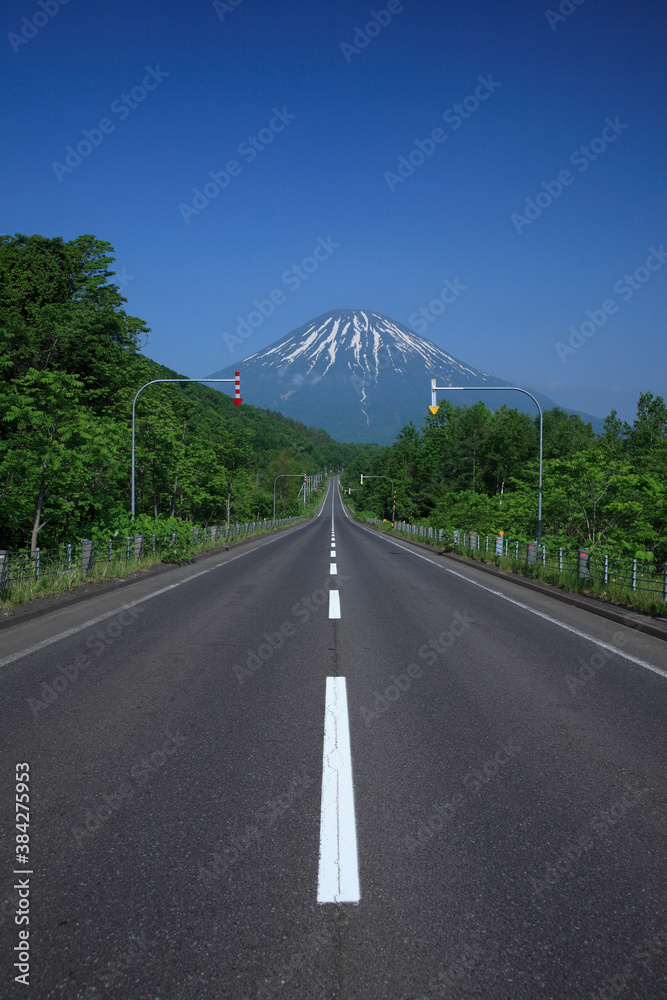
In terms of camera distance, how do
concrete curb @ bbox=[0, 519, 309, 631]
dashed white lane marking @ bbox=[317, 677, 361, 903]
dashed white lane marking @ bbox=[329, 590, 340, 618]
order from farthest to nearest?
dashed white lane marking @ bbox=[329, 590, 340, 618] → concrete curb @ bbox=[0, 519, 309, 631] → dashed white lane marking @ bbox=[317, 677, 361, 903]

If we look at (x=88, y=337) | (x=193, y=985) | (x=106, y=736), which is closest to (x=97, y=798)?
(x=106, y=736)

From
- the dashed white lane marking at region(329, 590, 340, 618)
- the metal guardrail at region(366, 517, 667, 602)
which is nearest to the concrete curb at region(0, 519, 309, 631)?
the dashed white lane marking at region(329, 590, 340, 618)

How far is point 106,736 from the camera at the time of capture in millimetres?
4312

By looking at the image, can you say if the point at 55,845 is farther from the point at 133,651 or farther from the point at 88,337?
the point at 88,337

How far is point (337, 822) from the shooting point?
3107 mm

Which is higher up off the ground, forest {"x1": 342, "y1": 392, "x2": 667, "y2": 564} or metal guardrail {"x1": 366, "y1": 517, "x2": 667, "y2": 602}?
forest {"x1": 342, "y1": 392, "x2": 667, "y2": 564}

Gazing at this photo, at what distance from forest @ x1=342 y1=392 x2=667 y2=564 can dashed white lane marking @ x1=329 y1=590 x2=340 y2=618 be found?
13.5 metres

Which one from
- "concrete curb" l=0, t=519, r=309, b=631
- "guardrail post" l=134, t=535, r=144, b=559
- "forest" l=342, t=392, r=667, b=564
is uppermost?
"forest" l=342, t=392, r=667, b=564

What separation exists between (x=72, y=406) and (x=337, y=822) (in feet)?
80.3

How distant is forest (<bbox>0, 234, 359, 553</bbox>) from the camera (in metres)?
20.9

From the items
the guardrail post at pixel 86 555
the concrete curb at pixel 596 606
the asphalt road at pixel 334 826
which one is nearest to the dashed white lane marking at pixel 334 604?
the asphalt road at pixel 334 826

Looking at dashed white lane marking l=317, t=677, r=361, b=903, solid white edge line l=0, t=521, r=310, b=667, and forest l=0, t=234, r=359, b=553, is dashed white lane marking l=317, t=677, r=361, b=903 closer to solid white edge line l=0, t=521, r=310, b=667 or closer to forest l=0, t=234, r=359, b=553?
solid white edge line l=0, t=521, r=310, b=667

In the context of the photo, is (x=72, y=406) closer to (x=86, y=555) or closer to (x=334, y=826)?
(x=86, y=555)

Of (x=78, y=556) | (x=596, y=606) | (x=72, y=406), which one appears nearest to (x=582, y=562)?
(x=596, y=606)
